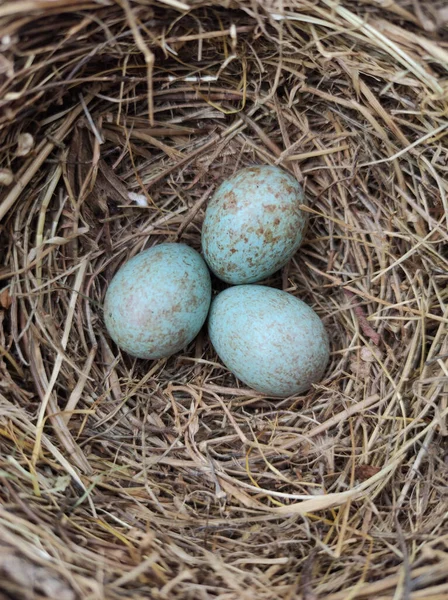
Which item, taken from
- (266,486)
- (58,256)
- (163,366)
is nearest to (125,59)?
(58,256)

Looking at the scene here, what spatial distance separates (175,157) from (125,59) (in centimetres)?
39

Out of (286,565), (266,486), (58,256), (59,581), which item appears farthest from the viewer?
(58,256)

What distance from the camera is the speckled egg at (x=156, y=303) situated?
5.44 ft

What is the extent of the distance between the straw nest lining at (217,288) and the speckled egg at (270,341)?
0.12 m

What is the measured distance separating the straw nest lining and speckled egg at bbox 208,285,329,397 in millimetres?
122

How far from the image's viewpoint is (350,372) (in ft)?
6.03

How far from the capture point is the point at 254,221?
5.47 feet

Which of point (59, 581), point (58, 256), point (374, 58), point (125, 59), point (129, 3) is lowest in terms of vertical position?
point (59, 581)

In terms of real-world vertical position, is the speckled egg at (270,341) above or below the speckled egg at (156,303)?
below

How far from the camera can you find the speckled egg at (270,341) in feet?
5.52

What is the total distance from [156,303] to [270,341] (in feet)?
1.23

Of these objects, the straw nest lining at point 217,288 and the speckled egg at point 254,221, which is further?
the speckled egg at point 254,221

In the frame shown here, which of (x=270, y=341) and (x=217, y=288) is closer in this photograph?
(x=270, y=341)

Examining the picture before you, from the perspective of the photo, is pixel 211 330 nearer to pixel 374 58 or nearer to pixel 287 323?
pixel 287 323
